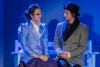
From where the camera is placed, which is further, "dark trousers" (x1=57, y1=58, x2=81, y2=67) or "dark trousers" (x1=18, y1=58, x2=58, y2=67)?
"dark trousers" (x1=57, y1=58, x2=81, y2=67)

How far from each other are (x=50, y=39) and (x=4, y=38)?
0.67 m

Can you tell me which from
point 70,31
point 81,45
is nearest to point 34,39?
point 70,31

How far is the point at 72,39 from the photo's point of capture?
Result: 12.3 ft

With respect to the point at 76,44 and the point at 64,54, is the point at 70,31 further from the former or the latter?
the point at 64,54

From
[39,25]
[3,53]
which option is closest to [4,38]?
[3,53]

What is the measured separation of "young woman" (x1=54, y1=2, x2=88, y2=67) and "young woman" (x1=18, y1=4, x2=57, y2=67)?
199mm

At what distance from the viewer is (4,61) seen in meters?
4.44

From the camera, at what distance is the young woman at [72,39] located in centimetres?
367

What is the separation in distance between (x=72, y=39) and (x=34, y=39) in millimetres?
470

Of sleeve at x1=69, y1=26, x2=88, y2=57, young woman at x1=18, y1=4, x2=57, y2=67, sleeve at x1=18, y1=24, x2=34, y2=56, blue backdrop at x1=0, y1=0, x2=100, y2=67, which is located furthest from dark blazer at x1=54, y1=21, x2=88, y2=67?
blue backdrop at x1=0, y1=0, x2=100, y2=67

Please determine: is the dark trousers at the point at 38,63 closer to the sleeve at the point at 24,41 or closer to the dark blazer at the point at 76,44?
the sleeve at the point at 24,41

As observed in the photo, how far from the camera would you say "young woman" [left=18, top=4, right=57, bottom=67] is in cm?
354

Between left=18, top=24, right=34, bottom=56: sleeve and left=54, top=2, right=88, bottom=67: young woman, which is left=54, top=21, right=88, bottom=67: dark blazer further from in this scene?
left=18, top=24, right=34, bottom=56: sleeve

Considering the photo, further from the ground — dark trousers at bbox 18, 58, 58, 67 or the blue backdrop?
the blue backdrop
